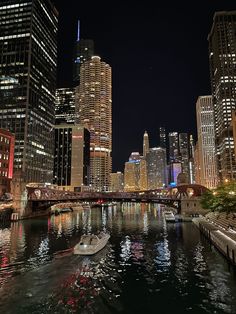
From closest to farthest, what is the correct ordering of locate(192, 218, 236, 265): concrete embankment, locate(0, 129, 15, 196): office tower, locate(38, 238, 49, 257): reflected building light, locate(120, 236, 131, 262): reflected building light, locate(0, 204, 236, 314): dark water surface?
locate(0, 204, 236, 314): dark water surface → locate(192, 218, 236, 265): concrete embankment → locate(120, 236, 131, 262): reflected building light → locate(38, 238, 49, 257): reflected building light → locate(0, 129, 15, 196): office tower

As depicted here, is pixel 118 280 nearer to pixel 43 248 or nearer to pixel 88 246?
pixel 88 246

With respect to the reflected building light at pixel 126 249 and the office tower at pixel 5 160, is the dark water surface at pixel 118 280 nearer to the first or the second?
the reflected building light at pixel 126 249

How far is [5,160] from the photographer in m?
136

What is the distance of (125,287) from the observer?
32312 mm

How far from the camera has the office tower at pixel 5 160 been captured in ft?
423

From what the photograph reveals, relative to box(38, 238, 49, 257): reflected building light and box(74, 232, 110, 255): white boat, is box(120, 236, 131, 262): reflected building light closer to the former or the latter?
box(74, 232, 110, 255): white boat

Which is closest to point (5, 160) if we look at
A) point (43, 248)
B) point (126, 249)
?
point (43, 248)

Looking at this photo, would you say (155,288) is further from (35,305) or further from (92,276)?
(35,305)

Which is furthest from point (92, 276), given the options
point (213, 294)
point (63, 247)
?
point (63, 247)

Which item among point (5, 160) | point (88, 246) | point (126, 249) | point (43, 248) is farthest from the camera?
point (5, 160)

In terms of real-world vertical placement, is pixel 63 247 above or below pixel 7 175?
below

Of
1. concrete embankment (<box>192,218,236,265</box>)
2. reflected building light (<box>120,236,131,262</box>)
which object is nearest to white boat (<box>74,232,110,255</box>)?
reflected building light (<box>120,236,131,262</box>)

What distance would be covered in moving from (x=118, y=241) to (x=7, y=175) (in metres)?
93.4

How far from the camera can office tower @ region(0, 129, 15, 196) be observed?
5074 inches
